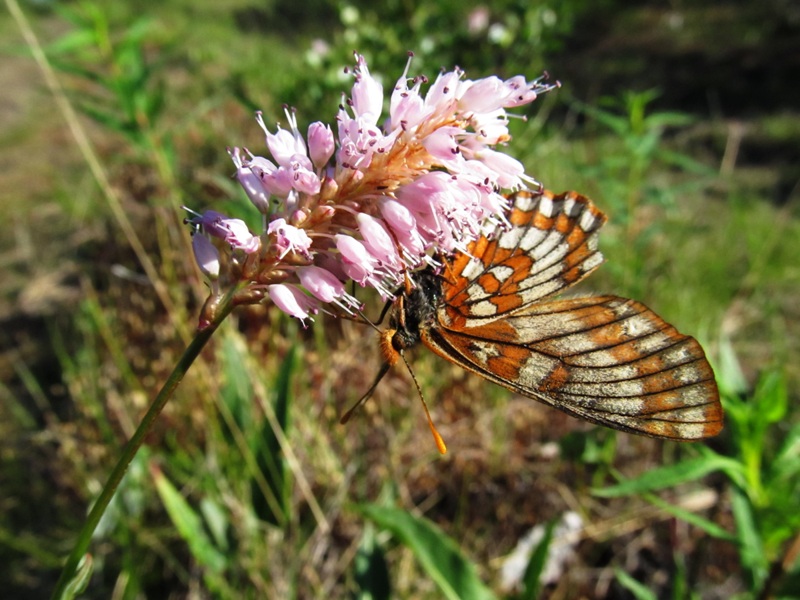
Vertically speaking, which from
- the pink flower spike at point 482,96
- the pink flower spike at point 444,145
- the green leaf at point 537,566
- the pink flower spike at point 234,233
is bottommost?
the green leaf at point 537,566

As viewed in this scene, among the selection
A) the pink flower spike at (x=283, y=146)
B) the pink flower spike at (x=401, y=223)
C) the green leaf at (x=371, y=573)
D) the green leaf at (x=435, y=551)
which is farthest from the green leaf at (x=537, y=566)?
the pink flower spike at (x=283, y=146)

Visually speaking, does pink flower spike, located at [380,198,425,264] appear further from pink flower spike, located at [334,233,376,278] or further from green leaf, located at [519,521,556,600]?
green leaf, located at [519,521,556,600]

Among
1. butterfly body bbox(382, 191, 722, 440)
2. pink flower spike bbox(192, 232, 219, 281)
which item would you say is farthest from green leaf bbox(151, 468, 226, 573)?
pink flower spike bbox(192, 232, 219, 281)

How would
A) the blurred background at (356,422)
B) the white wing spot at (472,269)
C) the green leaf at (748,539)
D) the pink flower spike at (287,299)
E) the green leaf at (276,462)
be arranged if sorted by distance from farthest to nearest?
1. the green leaf at (276,462)
2. the blurred background at (356,422)
3. the green leaf at (748,539)
4. the white wing spot at (472,269)
5. the pink flower spike at (287,299)

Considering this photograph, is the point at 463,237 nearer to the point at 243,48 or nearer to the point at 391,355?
the point at 391,355

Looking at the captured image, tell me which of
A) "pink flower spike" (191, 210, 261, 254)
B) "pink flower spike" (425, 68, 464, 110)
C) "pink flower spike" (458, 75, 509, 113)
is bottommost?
"pink flower spike" (191, 210, 261, 254)

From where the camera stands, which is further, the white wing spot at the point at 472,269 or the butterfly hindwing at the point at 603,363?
the white wing spot at the point at 472,269

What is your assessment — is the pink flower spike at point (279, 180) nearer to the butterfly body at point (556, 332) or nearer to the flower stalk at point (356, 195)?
the flower stalk at point (356, 195)
